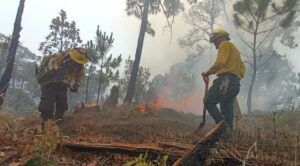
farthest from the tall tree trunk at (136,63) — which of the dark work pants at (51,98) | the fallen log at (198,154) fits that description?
the fallen log at (198,154)

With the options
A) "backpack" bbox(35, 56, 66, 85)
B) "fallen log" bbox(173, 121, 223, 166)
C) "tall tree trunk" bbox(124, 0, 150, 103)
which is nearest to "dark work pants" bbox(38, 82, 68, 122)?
"backpack" bbox(35, 56, 66, 85)

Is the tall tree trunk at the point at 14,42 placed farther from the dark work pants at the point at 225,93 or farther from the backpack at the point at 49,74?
the dark work pants at the point at 225,93

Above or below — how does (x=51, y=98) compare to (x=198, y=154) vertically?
above

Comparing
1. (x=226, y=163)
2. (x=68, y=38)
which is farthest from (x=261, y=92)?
(x=226, y=163)

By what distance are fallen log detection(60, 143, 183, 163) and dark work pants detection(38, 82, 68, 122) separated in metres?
3.63

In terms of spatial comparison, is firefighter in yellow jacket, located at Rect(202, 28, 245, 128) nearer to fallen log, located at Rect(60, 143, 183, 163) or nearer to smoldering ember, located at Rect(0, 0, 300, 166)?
smoldering ember, located at Rect(0, 0, 300, 166)

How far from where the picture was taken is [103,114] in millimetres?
9680

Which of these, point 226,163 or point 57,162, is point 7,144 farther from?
point 226,163

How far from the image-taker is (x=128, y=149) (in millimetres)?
3270

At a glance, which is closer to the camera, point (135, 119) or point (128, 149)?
point (128, 149)

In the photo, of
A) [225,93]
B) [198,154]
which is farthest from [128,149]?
[225,93]

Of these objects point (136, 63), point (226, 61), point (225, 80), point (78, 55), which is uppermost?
point (136, 63)

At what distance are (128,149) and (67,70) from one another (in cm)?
405

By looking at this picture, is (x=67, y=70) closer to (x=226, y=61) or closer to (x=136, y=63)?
(x=226, y=61)
